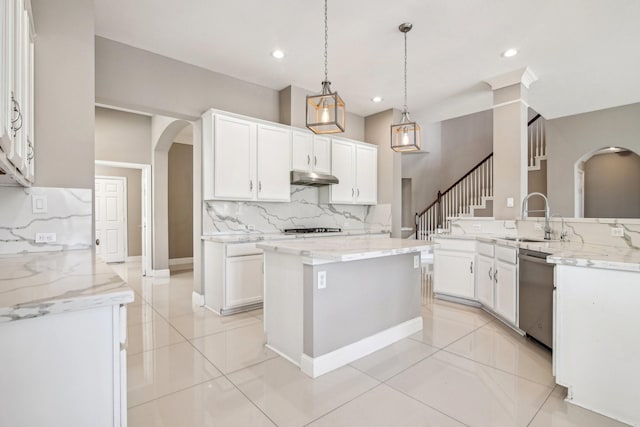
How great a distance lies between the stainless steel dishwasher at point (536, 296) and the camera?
2508mm

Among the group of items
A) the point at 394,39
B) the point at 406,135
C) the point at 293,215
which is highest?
the point at 394,39

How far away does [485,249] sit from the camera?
3646 millimetres

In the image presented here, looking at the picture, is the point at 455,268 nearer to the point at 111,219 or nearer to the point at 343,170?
the point at 343,170

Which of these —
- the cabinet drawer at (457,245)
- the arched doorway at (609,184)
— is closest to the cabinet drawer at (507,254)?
the cabinet drawer at (457,245)

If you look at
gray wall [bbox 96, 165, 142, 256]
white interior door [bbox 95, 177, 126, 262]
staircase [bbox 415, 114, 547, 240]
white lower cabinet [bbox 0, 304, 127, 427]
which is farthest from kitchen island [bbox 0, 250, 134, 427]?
gray wall [bbox 96, 165, 142, 256]

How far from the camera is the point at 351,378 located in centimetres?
226

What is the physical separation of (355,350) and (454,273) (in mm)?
2159

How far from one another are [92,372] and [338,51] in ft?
12.2

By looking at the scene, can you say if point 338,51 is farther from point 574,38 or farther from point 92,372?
point 92,372

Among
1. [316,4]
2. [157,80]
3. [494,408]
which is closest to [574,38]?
[316,4]

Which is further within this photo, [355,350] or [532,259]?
[532,259]

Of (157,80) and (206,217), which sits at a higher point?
(157,80)

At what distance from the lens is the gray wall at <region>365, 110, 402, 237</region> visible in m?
5.58

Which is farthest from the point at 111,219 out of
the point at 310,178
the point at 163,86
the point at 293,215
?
the point at 310,178
